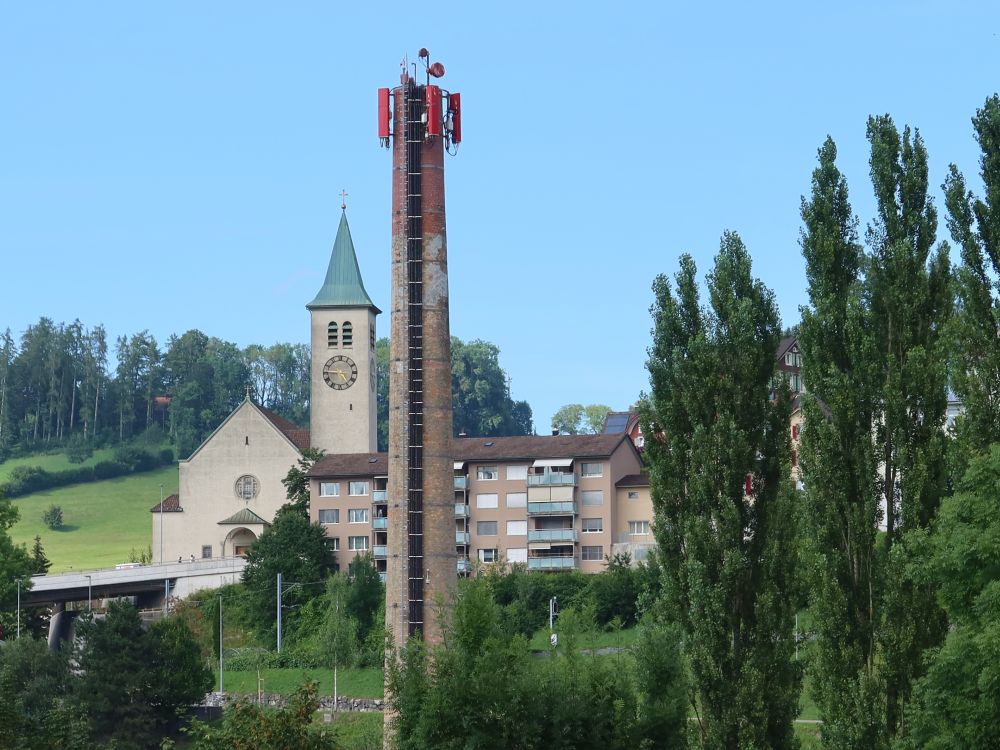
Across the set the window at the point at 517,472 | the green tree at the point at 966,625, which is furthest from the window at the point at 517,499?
the green tree at the point at 966,625

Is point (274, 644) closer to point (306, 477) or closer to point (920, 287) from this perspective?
point (306, 477)

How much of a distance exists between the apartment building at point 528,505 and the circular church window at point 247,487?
9044 millimetres

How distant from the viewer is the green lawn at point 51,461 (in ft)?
611

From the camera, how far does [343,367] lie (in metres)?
123

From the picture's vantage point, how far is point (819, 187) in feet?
124

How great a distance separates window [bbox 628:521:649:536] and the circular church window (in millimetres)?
26650

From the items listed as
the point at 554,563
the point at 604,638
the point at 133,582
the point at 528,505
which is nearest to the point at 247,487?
the point at 133,582

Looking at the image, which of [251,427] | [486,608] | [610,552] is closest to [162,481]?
[251,427]

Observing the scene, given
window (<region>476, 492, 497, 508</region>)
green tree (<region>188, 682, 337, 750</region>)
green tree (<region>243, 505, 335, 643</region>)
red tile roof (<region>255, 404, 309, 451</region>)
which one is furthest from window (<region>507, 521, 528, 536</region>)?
green tree (<region>188, 682, 337, 750</region>)

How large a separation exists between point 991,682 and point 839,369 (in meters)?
7.09

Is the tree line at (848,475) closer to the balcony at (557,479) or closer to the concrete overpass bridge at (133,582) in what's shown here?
the balcony at (557,479)

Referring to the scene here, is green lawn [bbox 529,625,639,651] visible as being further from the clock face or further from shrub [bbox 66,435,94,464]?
shrub [bbox 66,435,94,464]

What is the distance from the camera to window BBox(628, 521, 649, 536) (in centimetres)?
10900

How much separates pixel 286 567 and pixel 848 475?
7173cm
